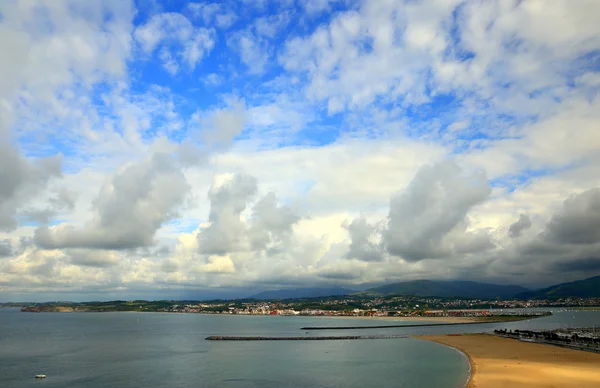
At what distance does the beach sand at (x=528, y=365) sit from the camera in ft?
156

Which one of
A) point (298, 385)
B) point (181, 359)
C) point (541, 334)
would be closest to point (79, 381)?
point (181, 359)

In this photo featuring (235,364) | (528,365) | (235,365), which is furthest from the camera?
(235,364)

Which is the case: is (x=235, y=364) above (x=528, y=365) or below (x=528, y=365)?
above

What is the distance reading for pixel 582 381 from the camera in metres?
47.1

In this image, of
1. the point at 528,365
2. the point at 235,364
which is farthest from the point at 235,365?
the point at 528,365

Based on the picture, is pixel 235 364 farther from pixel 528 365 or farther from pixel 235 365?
pixel 528 365

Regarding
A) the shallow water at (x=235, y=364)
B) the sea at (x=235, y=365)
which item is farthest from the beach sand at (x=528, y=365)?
the shallow water at (x=235, y=364)

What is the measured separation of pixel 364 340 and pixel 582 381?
2391 inches

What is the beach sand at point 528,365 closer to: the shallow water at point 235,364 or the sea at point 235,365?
the sea at point 235,365

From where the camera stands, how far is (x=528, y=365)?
2334 inches

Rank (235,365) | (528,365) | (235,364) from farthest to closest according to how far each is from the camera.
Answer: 1. (235,364)
2. (235,365)
3. (528,365)

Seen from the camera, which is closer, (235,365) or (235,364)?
(235,365)

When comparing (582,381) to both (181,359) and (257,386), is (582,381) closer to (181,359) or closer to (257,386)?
(257,386)

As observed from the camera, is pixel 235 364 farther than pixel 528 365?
Yes
